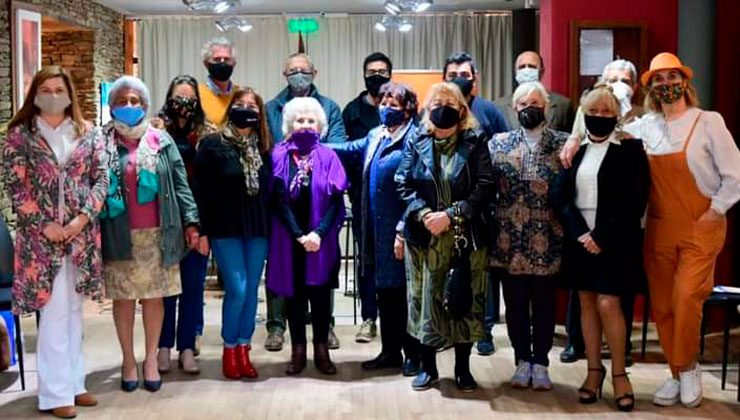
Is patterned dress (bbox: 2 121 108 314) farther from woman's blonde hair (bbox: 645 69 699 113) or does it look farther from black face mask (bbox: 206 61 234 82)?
woman's blonde hair (bbox: 645 69 699 113)

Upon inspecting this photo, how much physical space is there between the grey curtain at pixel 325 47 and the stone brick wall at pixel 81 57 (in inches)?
57.0

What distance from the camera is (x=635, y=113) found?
4.93m

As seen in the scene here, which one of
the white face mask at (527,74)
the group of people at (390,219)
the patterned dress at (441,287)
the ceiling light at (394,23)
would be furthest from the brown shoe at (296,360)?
the ceiling light at (394,23)

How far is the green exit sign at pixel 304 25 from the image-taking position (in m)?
10.9

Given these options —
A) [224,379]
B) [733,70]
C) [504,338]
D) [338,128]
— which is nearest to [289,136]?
[338,128]

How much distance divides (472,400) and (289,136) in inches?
63.1

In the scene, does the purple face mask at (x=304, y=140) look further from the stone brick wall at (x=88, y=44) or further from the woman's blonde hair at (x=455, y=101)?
the stone brick wall at (x=88, y=44)

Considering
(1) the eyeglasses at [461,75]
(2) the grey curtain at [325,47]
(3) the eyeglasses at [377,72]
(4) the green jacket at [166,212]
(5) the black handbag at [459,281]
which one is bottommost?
(5) the black handbag at [459,281]

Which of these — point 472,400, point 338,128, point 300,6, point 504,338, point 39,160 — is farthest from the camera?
point 300,6

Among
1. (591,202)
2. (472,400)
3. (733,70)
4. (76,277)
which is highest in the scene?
(733,70)

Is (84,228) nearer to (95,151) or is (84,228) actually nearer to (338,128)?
(95,151)

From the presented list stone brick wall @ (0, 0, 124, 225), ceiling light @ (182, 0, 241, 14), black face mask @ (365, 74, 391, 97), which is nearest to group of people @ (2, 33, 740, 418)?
black face mask @ (365, 74, 391, 97)

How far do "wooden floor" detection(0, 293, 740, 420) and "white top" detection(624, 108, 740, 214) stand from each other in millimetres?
1007

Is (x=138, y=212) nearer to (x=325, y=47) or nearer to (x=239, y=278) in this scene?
(x=239, y=278)
